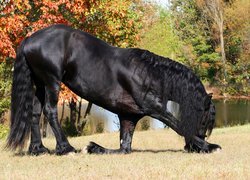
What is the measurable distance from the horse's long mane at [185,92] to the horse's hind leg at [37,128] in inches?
83.0

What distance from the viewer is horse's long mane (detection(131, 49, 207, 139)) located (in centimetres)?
756

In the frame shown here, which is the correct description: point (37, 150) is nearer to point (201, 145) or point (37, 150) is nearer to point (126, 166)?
point (126, 166)

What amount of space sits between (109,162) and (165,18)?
57.3 meters

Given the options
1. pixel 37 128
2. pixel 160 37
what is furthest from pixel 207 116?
pixel 160 37

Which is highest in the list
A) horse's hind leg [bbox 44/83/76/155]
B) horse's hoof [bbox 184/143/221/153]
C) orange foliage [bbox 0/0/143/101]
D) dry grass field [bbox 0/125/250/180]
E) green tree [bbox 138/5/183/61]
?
green tree [bbox 138/5/183/61]

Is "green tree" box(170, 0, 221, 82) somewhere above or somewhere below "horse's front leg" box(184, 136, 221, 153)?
above

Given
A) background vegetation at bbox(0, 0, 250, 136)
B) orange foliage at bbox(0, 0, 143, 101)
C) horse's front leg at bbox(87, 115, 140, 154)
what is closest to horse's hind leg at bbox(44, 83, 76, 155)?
horse's front leg at bbox(87, 115, 140, 154)

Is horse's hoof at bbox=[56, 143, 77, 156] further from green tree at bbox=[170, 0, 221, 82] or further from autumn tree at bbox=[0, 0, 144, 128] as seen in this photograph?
green tree at bbox=[170, 0, 221, 82]

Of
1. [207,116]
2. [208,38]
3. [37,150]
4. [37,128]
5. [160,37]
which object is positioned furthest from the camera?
[208,38]

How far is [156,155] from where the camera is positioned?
24.8 ft

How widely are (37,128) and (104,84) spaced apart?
1.43 metres

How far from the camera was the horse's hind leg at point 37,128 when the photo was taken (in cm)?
809

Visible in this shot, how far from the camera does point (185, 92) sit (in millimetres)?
7586

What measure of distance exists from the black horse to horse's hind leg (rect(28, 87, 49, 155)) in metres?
0.02
